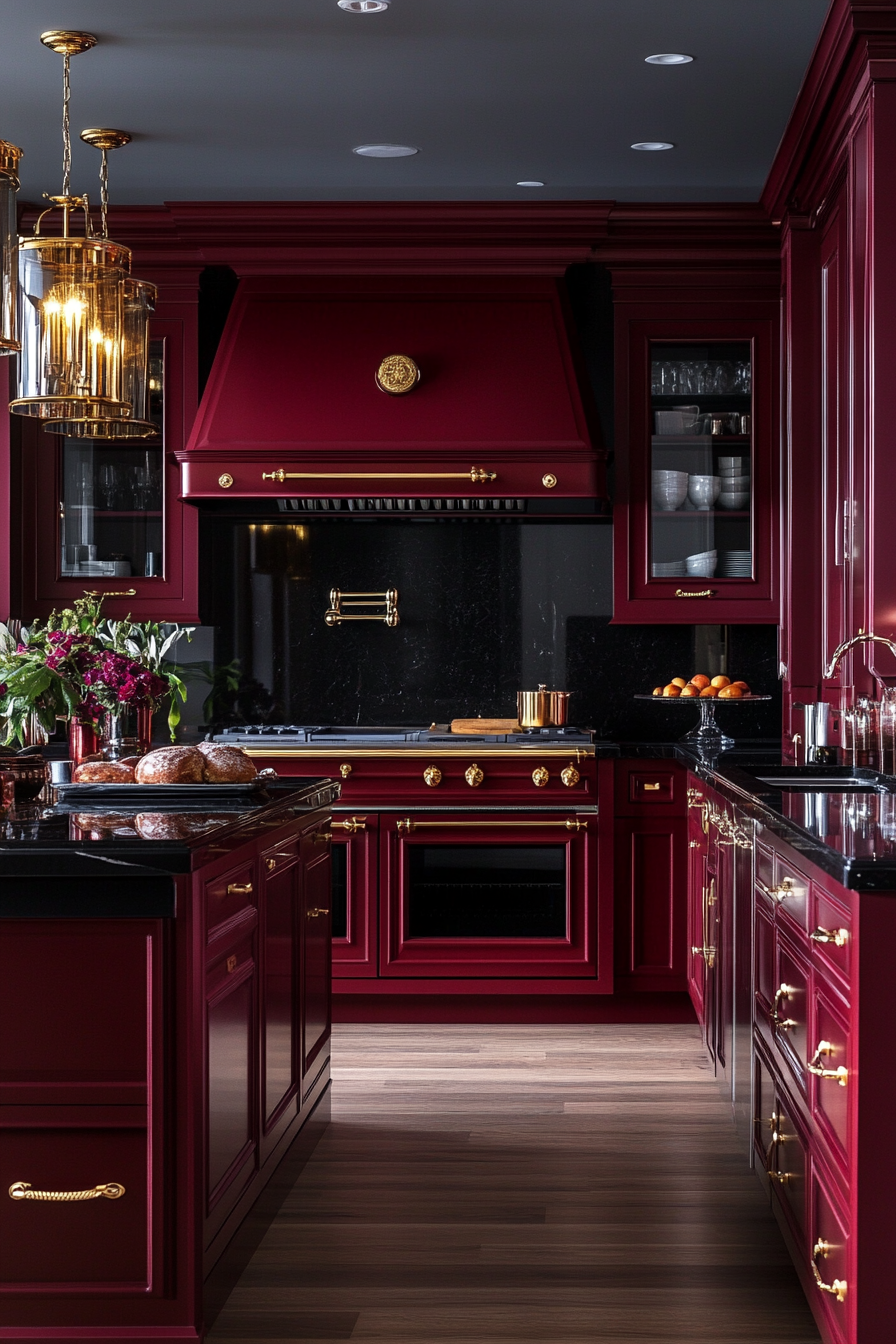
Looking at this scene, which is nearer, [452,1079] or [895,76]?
[895,76]

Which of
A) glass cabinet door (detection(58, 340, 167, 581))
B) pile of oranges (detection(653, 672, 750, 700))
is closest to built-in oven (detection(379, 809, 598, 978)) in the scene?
pile of oranges (detection(653, 672, 750, 700))

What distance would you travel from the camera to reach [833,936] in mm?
1962

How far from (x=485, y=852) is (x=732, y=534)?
1.46 meters

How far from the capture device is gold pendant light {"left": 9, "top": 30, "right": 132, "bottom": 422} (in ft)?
9.93

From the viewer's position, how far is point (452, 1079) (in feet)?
13.0

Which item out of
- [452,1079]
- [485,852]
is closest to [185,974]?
[452,1079]

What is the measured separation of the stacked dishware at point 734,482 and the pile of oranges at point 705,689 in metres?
0.63

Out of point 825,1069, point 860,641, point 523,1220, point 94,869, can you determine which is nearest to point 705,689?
point 860,641

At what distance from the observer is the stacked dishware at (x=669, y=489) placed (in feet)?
16.3

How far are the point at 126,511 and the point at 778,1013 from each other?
336 centimetres

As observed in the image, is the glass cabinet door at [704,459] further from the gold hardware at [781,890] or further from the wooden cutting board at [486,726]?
the gold hardware at [781,890]

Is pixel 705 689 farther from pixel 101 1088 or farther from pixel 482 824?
pixel 101 1088

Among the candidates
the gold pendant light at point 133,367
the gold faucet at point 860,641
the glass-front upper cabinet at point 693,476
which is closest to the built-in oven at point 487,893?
the glass-front upper cabinet at point 693,476

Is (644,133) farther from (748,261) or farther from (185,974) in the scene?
(185,974)
